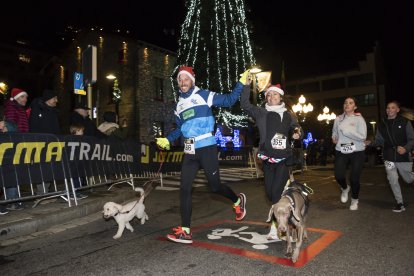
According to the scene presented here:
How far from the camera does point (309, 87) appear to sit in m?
66.4

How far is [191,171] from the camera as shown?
193 inches

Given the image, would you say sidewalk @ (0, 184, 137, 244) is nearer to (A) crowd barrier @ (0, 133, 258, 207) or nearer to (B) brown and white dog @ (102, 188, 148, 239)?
(A) crowd barrier @ (0, 133, 258, 207)

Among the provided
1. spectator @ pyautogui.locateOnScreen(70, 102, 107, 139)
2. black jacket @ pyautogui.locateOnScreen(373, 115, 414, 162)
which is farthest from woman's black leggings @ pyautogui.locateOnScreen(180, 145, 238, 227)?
spectator @ pyautogui.locateOnScreen(70, 102, 107, 139)

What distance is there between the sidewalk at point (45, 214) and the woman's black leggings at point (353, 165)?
4.83 m

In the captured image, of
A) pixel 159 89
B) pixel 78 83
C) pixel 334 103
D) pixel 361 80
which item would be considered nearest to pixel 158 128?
pixel 159 89

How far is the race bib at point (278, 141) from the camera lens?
489 centimetres

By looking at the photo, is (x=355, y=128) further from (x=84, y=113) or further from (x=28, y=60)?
(x=28, y=60)

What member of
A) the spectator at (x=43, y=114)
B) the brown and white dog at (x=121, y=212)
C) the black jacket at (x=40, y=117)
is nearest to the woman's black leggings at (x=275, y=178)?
the brown and white dog at (x=121, y=212)

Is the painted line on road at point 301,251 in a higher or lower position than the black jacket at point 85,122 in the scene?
lower

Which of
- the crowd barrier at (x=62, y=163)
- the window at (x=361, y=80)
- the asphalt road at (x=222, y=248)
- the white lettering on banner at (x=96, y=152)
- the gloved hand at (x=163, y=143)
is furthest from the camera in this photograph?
the window at (x=361, y=80)

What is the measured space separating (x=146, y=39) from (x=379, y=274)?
27840 millimetres

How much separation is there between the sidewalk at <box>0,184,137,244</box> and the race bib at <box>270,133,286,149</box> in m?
4.01

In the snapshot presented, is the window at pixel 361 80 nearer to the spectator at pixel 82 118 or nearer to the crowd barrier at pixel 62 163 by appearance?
the crowd barrier at pixel 62 163

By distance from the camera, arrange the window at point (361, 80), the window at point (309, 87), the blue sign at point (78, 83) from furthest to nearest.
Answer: the window at point (309, 87), the window at point (361, 80), the blue sign at point (78, 83)
